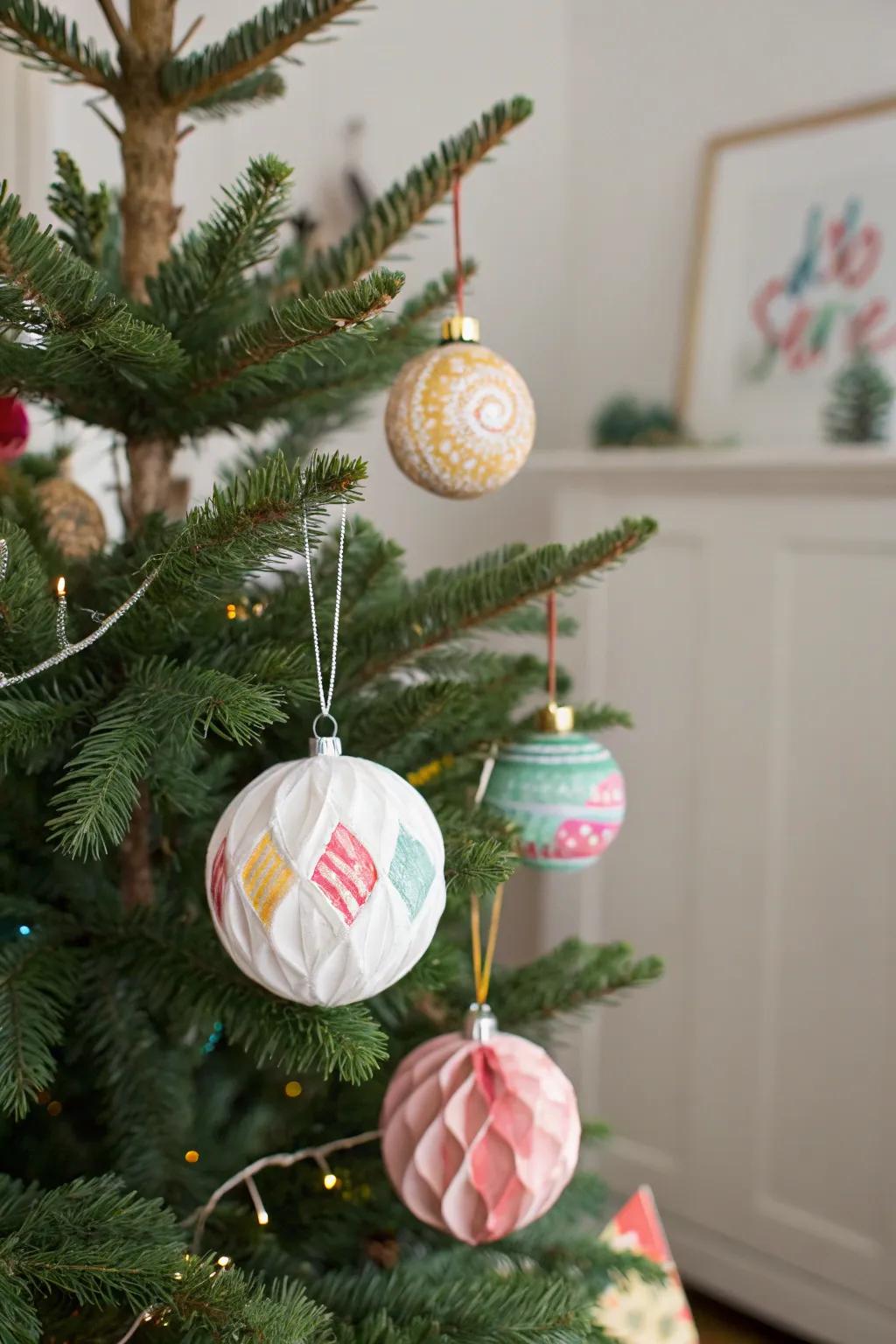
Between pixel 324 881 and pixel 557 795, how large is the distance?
24 cm

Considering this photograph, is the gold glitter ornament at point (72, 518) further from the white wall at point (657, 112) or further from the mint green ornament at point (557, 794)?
the white wall at point (657, 112)

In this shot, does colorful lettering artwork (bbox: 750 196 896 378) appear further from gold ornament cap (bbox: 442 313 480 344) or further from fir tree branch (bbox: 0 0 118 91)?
fir tree branch (bbox: 0 0 118 91)

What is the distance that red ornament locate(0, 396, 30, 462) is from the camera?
679 mm

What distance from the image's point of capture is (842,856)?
1428 millimetres

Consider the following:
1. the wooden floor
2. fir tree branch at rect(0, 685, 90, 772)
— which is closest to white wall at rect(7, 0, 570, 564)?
fir tree branch at rect(0, 685, 90, 772)

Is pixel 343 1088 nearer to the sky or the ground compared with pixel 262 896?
nearer to the ground

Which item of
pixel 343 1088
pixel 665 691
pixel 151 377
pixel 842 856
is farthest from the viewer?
pixel 665 691

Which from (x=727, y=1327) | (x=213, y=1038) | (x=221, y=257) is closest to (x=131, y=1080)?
(x=213, y=1038)

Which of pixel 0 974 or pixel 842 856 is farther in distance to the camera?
pixel 842 856

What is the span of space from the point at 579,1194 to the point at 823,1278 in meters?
0.91

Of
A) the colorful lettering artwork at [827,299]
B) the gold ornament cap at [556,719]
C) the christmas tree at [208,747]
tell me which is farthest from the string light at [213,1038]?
the colorful lettering artwork at [827,299]

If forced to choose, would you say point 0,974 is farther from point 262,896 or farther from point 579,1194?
point 579,1194

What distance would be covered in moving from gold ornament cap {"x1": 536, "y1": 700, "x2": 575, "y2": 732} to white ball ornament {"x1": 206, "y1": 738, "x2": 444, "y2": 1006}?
214mm

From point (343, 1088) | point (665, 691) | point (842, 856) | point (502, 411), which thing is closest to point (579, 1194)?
point (343, 1088)
